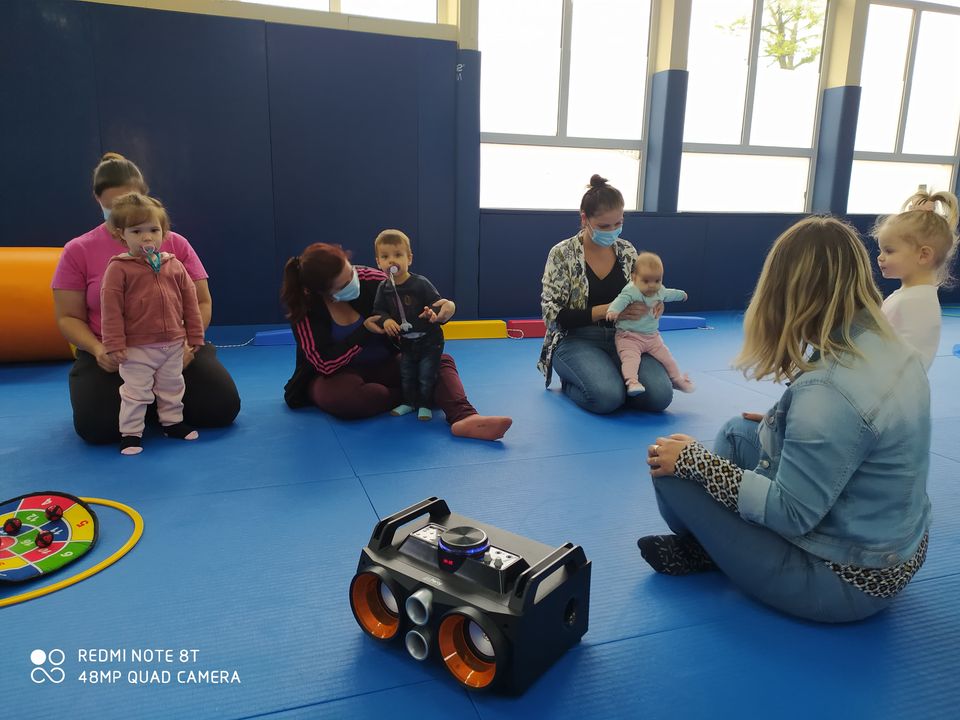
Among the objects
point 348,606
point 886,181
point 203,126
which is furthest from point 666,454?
point 886,181

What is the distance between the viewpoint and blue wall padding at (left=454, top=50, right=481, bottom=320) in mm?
5891

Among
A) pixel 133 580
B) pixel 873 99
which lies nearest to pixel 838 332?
pixel 133 580

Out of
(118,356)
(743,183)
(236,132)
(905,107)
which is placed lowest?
(118,356)

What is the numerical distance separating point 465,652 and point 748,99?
24.1ft

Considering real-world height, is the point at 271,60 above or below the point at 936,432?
above

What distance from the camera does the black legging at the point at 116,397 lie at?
9.90ft

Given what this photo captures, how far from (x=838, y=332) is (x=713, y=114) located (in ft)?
21.0

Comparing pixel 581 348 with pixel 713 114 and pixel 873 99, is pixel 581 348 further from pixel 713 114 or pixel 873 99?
pixel 873 99

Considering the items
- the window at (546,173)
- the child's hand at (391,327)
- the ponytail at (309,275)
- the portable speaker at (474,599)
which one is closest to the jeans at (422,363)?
the child's hand at (391,327)

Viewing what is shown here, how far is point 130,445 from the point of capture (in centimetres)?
298

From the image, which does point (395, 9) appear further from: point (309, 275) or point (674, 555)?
point (674, 555)

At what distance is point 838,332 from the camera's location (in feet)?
5.14

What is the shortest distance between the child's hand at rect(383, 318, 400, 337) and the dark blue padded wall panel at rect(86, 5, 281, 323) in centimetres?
273

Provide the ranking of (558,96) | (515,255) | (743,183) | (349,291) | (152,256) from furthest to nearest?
1. (743,183)
2. (558,96)
3. (515,255)
4. (349,291)
5. (152,256)
